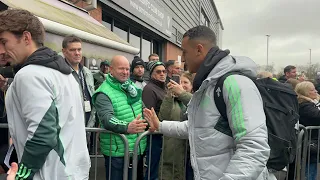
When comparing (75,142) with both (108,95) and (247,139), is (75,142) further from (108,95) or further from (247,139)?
(108,95)

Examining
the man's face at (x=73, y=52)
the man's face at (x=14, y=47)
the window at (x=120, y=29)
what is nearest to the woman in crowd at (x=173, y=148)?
the man's face at (x=73, y=52)

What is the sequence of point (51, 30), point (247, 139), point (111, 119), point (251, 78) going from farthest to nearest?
point (51, 30), point (111, 119), point (251, 78), point (247, 139)

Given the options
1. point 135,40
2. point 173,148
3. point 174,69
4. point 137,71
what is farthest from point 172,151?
point 135,40

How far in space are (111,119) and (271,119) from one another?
1586 millimetres

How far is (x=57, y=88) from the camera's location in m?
1.68

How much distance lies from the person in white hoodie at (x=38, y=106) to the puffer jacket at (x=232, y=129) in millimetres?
702

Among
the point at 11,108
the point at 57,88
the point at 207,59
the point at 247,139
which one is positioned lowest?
the point at 247,139

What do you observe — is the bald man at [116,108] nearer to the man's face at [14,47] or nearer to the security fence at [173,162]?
the security fence at [173,162]

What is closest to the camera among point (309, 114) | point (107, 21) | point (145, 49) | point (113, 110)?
point (113, 110)

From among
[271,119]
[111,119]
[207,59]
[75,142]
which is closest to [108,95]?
[111,119]

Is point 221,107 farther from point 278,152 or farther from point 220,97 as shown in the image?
point 278,152

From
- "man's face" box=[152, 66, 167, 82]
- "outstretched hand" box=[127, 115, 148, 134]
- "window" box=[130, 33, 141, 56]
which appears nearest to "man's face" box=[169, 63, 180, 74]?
"man's face" box=[152, 66, 167, 82]

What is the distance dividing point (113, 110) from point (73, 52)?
4.45 ft

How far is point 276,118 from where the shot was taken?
1.77m
